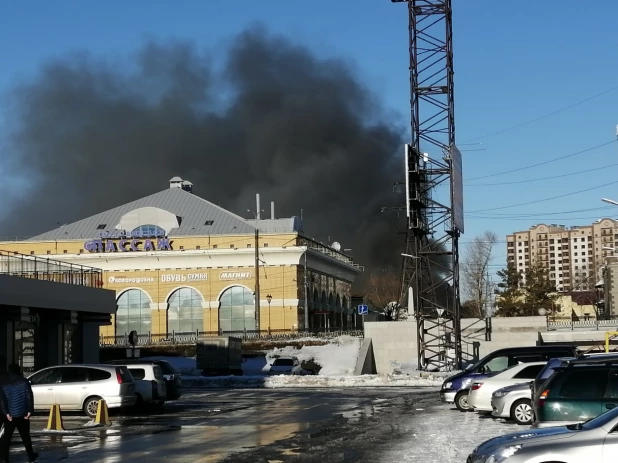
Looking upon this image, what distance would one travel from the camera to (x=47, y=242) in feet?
293

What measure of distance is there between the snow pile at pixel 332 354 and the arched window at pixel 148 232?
22.7 m

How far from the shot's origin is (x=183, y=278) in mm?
86562

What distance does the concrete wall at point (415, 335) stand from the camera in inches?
2208

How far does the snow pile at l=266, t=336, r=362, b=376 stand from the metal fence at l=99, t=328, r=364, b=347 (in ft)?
12.3

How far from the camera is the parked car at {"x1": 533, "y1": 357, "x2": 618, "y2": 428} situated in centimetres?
1474

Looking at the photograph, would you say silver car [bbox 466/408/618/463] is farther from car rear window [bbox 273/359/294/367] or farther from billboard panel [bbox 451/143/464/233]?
car rear window [bbox 273/359/294/367]

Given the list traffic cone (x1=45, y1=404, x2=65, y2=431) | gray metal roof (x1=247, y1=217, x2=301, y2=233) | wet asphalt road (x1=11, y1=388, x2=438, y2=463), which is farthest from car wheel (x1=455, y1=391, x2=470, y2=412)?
gray metal roof (x1=247, y1=217, x2=301, y2=233)

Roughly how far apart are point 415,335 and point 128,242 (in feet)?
131

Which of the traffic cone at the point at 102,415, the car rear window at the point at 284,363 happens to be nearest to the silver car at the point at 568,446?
the traffic cone at the point at 102,415

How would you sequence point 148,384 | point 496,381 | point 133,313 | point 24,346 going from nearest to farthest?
point 496,381
point 148,384
point 24,346
point 133,313


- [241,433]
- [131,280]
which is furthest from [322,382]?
[131,280]

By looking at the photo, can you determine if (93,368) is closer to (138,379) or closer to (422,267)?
(138,379)

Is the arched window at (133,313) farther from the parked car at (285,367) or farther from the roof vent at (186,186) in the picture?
the parked car at (285,367)

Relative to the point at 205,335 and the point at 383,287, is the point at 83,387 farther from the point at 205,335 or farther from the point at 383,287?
the point at 383,287
